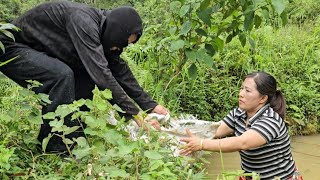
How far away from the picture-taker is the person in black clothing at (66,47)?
8.31ft

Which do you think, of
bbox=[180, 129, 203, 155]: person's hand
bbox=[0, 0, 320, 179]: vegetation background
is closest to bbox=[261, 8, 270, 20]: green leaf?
bbox=[0, 0, 320, 179]: vegetation background

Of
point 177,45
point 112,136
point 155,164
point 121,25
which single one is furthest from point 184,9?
point 155,164

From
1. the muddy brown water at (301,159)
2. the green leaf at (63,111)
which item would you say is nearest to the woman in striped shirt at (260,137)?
the green leaf at (63,111)

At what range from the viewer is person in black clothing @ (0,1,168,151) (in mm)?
2533

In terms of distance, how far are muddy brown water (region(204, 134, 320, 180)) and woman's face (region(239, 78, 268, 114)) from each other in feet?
3.51

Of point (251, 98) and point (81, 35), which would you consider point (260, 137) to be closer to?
point (251, 98)

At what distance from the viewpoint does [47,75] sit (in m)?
2.58

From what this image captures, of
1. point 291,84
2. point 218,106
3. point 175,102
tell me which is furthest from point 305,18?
point 175,102

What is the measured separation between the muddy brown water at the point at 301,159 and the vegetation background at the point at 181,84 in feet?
0.63

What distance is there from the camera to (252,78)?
2.79m

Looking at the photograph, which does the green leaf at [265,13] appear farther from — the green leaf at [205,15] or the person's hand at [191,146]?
the person's hand at [191,146]

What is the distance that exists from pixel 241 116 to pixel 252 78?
27 centimetres

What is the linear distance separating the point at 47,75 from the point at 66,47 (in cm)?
23

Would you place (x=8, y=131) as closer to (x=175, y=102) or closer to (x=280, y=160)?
(x=280, y=160)
